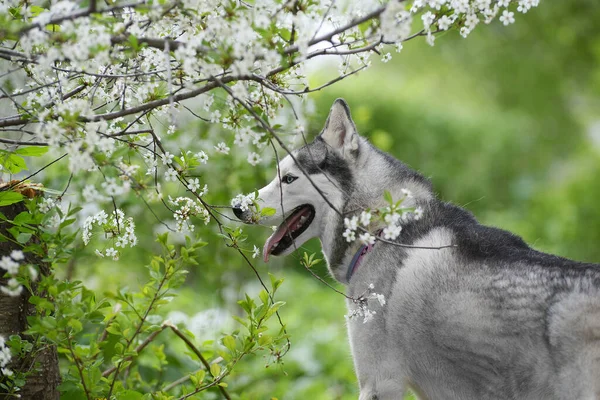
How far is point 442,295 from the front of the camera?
287cm

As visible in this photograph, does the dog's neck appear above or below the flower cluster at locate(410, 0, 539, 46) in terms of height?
above

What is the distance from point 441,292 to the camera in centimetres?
288

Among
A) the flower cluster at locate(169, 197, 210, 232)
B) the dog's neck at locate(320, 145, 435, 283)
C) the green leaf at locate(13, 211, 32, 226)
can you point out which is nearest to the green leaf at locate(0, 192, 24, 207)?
the green leaf at locate(13, 211, 32, 226)

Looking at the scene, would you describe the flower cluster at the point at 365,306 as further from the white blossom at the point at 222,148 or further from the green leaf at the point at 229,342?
the white blossom at the point at 222,148

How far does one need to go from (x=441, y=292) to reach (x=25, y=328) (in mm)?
1753

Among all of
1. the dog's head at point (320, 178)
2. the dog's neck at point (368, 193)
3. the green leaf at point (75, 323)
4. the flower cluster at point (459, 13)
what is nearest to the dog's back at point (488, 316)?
the dog's neck at point (368, 193)

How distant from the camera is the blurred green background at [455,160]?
5645mm

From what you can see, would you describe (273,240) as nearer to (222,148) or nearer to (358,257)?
(358,257)

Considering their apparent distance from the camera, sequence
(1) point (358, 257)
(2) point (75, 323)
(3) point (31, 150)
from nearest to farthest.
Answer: (2) point (75, 323) < (3) point (31, 150) < (1) point (358, 257)

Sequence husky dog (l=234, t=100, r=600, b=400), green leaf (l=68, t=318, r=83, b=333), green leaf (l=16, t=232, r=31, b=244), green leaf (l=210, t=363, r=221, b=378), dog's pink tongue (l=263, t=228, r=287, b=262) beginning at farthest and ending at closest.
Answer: dog's pink tongue (l=263, t=228, r=287, b=262), green leaf (l=210, t=363, r=221, b=378), husky dog (l=234, t=100, r=600, b=400), green leaf (l=16, t=232, r=31, b=244), green leaf (l=68, t=318, r=83, b=333)

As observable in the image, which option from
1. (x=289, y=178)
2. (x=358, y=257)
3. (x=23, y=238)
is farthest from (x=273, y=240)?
(x=23, y=238)

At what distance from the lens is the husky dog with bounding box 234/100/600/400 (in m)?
2.64

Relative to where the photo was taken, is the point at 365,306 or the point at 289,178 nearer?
the point at 365,306

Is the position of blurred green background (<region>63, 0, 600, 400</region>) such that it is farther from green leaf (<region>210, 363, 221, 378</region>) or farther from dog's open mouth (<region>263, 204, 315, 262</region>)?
dog's open mouth (<region>263, 204, 315, 262</region>)
